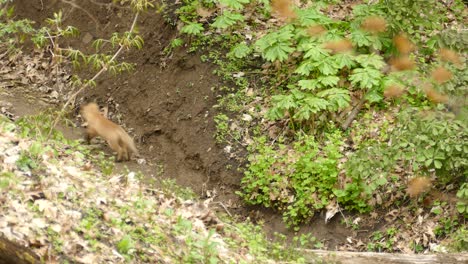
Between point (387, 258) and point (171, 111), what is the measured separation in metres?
5.89

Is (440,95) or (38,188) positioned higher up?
(38,188)

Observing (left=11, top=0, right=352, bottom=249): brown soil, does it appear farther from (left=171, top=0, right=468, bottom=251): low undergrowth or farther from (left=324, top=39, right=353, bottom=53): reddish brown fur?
(left=324, top=39, right=353, bottom=53): reddish brown fur

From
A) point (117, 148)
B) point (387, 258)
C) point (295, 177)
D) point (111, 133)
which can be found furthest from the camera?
point (117, 148)

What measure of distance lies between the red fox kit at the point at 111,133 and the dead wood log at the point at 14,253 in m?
6.07

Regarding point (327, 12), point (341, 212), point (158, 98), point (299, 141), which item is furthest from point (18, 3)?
point (341, 212)

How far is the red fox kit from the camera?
11.7m

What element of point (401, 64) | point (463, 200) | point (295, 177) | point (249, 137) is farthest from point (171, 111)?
point (463, 200)

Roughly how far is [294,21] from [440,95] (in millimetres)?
2970

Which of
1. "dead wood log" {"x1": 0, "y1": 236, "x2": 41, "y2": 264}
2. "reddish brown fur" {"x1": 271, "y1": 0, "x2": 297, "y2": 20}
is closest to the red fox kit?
"reddish brown fur" {"x1": 271, "y1": 0, "x2": 297, "y2": 20}

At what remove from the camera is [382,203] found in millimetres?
10062

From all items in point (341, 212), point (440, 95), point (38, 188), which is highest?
point (38, 188)

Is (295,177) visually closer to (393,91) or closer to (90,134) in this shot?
(393,91)

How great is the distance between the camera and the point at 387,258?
805 centimetres

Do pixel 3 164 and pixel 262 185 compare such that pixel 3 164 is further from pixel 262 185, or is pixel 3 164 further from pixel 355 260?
pixel 262 185
